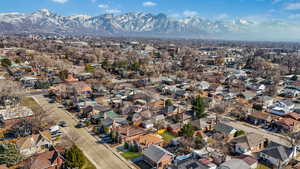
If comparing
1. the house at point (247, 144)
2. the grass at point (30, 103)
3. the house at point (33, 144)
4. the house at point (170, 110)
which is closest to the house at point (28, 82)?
the grass at point (30, 103)

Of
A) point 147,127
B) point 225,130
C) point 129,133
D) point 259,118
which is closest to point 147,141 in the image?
point 129,133

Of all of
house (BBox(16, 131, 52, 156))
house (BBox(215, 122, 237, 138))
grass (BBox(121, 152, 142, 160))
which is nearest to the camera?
grass (BBox(121, 152, 142, 160))

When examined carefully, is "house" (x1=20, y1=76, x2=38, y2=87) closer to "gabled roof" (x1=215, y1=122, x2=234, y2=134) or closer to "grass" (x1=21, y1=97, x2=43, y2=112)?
"grass" (x1=21, y1=97, x2=43, y2=112)

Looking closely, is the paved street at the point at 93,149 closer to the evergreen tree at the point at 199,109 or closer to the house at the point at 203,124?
the house at the point at 203,124

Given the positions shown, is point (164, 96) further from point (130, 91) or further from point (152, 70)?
point (152, 70)

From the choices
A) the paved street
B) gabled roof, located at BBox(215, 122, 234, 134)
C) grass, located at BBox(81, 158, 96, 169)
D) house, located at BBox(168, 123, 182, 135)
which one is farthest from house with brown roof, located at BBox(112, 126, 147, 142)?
gabled roof, located at BBox(215, 122, 234, 134)

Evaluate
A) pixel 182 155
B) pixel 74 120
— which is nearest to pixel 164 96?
pixel 74 120

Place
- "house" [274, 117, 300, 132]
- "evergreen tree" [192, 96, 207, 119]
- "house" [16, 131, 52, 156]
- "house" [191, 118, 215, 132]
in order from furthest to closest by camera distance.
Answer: "evergreen tree" [192, 96, 207, 119]
"house" [274, 117, 300, 132]
"house" [191, 118, 215, 132]
"house" [16, 131, 52, 156]
